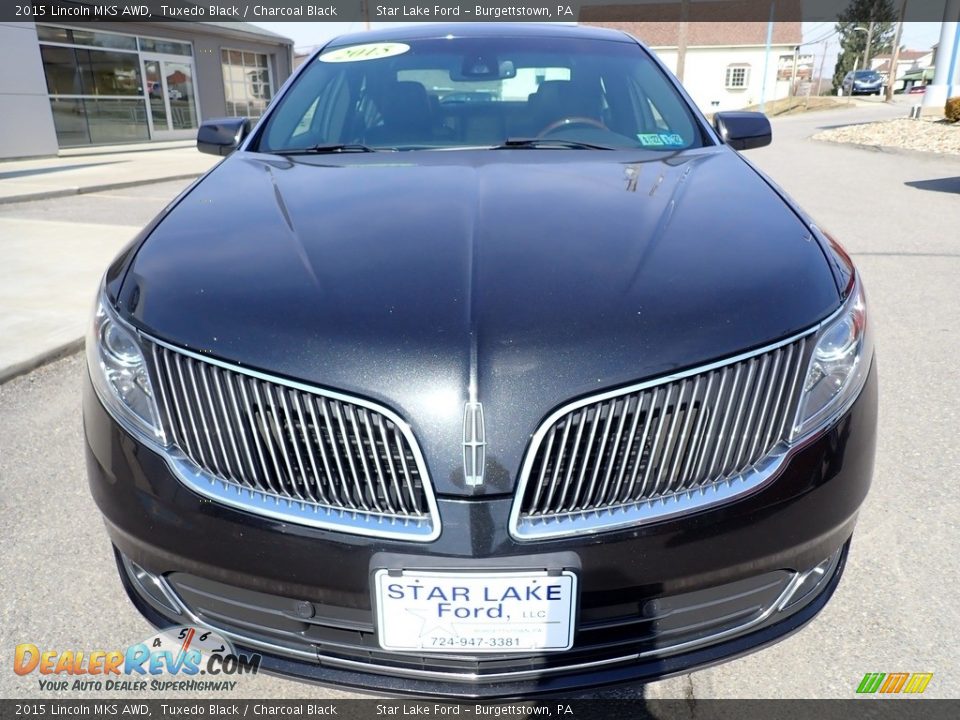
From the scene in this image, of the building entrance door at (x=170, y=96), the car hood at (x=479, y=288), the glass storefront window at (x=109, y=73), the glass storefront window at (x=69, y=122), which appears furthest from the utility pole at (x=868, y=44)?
the car hood at (x=479, y=288)

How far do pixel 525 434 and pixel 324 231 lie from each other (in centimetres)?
71

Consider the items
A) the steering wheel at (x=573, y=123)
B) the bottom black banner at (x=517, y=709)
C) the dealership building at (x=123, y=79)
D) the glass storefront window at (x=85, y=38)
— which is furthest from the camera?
the glass storefront window at (x=85, y=38)

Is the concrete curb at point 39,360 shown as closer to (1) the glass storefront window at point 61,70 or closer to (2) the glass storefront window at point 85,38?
(1) the glass storefront window at point 61,70

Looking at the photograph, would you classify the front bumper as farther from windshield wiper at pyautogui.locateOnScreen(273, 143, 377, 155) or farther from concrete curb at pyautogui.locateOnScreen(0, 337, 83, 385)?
concrete curb at pyautogui.locateOnScreen(0, 337, 83, 385)

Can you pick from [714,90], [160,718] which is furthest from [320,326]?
[714,90]

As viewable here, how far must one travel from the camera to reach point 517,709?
171cm

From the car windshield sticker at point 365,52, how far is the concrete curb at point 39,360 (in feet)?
6.80

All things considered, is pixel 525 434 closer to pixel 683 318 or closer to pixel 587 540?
pixel 587 540

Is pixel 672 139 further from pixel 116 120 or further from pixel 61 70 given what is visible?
pixel 116 120

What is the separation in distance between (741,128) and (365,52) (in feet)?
4.73

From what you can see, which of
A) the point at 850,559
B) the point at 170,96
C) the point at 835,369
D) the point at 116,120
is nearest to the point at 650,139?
the point at 835,369

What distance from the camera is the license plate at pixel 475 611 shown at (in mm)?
1265

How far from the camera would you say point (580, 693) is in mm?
1377

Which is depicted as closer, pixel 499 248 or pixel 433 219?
pixel 499 248
